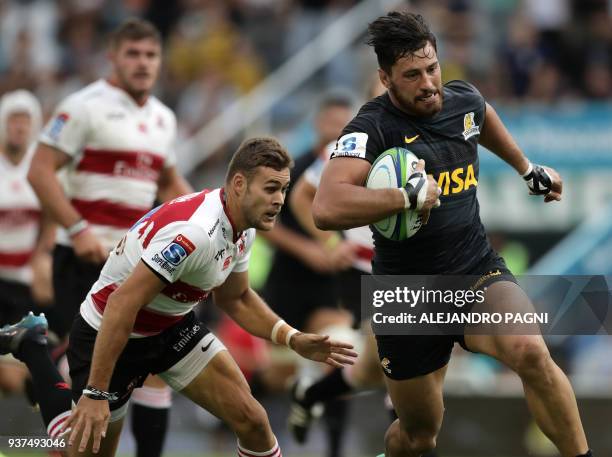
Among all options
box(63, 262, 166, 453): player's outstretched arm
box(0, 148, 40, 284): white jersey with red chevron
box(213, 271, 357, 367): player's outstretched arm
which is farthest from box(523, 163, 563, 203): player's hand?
box(0, 148, 40, 284): white jersey with red chevron

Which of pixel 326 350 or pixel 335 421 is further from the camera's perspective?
pixel 335 421

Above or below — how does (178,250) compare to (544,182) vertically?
below

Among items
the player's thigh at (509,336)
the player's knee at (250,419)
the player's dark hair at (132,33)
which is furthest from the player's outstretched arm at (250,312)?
the player's dark hair at (132,33)

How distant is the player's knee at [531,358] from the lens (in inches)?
224

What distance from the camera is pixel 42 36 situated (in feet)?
49.9

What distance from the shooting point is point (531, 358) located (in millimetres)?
5680

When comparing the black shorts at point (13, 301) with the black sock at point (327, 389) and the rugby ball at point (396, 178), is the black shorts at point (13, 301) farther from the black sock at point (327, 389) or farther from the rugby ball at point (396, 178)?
the rugby ball at point (396, 178)

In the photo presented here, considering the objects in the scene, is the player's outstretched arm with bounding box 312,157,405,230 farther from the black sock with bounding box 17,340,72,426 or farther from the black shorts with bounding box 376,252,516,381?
the black sock with bounding box 17,340,72,426

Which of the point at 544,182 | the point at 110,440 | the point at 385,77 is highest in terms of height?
the point at 385,77

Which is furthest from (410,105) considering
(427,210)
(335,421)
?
(335,421)

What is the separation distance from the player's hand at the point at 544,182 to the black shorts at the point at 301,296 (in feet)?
11.7

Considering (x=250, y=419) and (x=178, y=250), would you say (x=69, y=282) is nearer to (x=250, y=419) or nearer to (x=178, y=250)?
(x=250, y=419)

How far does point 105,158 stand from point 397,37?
2549 mm

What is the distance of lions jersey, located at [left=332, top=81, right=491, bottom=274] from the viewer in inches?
235
